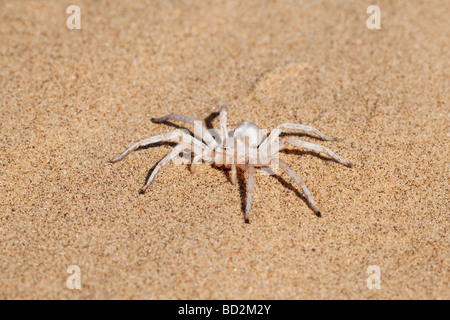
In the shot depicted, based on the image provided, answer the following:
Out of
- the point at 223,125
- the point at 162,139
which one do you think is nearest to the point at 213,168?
the point at 223,125

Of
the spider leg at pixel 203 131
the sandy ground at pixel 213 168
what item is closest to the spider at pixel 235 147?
the spider leg at pixel 203 131

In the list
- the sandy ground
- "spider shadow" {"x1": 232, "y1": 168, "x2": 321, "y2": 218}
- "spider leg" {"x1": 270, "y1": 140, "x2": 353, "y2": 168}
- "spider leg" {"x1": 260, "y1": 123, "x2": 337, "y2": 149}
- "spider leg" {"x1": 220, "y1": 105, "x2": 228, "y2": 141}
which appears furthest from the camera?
"spider leg" {"x1": 220, "y1": 105, "x2": 228, "y2": 141}

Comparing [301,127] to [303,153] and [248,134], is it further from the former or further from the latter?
[248,134]

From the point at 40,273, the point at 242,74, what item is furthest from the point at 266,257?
the point at 242,74

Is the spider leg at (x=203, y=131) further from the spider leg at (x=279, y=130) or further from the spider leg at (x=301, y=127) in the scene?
the spider leg at (x=301, y=127)

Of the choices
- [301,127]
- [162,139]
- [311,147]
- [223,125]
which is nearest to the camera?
[311,147]

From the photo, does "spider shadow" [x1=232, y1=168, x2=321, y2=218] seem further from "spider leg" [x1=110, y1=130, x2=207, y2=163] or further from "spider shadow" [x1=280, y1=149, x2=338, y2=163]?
"spider leg" [x1=110, y1=130, x2=207, y2=163]

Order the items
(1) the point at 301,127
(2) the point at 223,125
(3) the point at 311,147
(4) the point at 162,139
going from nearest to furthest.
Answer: (3) the point at 311,147 < (4) the point at 162,139 < (1) the point at 301,127 < (2) the point at 223,125

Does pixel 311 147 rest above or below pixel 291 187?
above

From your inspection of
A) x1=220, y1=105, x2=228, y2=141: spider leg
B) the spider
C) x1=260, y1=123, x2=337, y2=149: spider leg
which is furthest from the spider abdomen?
x1=220, y1=105, x2=228, y2=141: spider leg
